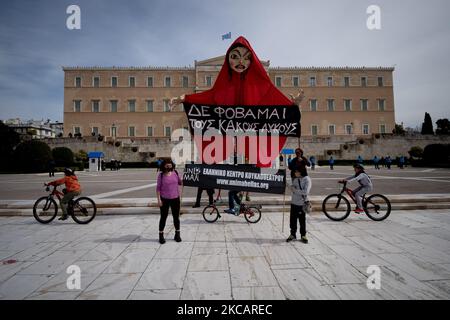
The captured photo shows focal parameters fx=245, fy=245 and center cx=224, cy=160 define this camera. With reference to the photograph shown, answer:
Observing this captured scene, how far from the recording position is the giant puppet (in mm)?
6133

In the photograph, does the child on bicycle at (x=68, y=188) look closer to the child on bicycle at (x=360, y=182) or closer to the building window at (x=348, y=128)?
the child on bicycle at (x=360, y=182)

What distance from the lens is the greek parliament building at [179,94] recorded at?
47906mm

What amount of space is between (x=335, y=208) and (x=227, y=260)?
3.82 meters

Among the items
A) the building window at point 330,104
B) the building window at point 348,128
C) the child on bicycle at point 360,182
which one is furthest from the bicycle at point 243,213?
the building window at point 330,104

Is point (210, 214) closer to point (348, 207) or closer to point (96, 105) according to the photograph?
point (348, 207)

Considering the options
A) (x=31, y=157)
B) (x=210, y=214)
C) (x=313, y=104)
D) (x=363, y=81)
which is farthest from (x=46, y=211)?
(x=363, y=81)

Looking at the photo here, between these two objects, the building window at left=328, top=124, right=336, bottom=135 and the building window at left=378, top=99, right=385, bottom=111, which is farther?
the building window at left=378, top=99, right=385, bottom=111

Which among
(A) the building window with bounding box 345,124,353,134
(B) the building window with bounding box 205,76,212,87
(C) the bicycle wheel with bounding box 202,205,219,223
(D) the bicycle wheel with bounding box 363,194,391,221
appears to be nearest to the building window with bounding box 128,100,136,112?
(B) the building window with bounding box 205,76,212,87

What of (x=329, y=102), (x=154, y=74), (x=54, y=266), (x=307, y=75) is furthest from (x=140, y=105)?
(x=54, y=266)

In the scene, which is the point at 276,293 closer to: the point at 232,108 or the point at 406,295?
the point at 406,295

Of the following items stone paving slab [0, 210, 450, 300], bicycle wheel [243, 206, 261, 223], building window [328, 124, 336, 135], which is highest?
building window [328, 124, 336, 135]

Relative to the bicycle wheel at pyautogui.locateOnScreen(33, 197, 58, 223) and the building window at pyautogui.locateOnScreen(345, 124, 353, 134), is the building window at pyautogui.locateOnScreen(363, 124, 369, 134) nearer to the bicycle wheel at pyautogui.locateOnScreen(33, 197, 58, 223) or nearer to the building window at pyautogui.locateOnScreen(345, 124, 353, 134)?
the building window at pyautogui.locateOnScreen(345, 124, 353, 134)

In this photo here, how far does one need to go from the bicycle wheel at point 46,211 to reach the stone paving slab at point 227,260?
257mm

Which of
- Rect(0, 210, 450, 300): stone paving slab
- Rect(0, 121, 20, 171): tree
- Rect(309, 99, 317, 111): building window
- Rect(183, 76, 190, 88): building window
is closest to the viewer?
Rect(0, 210, 450, 300): stone paving slab
